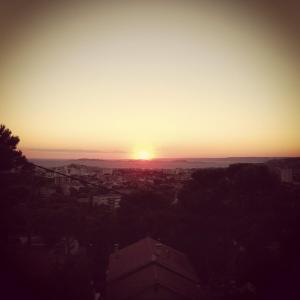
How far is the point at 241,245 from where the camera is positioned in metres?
15.4

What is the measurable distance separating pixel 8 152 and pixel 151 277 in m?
5.79

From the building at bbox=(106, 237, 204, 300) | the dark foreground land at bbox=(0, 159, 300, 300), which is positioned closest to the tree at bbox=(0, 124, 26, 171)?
the dark foreground land at bbox=(0, 159, 300, 300)

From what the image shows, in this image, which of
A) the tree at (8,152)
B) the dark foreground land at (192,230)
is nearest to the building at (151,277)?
the dark foreground land at (192,230)

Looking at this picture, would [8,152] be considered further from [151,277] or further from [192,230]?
[192,230]

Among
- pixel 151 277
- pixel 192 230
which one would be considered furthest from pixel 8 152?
pixel 192 230

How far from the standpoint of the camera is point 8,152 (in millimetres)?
11891

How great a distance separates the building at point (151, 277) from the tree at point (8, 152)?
474 cm

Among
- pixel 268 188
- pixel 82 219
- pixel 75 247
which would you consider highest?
pixel 268 188

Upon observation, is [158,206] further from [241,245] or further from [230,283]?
[230,283]

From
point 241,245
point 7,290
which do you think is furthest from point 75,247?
point 7,290

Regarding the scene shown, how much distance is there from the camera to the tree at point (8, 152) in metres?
11.7

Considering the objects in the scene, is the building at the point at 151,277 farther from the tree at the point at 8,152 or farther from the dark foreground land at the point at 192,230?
the tree at the point at 8,152

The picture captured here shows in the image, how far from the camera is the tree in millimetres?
11688

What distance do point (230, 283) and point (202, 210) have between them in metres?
7.15
